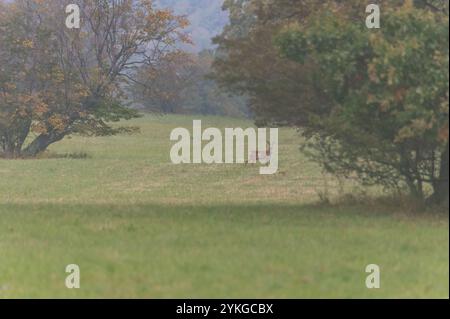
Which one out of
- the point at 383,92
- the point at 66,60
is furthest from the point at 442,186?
the point at 66,60

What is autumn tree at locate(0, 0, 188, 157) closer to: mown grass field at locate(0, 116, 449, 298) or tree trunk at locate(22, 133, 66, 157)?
tree trunk at locate(22, 133, 66, 157)

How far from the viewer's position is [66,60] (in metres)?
51.7

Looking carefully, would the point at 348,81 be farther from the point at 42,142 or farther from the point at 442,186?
the point at 42,142

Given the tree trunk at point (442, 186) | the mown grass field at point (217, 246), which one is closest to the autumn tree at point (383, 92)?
the tree trunk at point (442, 186)

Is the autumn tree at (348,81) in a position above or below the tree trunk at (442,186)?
above

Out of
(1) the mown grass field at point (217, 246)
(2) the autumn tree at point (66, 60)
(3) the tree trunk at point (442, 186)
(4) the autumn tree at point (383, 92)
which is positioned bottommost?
(1) the mown grass field at point (217, 246)

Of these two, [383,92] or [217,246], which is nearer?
[217,246]

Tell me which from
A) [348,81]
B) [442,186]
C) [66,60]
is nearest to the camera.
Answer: [348,81]

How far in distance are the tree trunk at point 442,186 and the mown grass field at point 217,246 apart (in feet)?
2.17

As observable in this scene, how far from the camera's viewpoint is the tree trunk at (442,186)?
706 inches

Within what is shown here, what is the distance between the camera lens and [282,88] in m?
19.7

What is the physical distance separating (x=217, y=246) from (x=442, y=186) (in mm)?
5527

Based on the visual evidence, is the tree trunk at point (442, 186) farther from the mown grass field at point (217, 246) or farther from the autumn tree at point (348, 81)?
the mown grass field at point (217, 246)


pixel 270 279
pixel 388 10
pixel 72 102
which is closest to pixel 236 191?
pixel 388 10
